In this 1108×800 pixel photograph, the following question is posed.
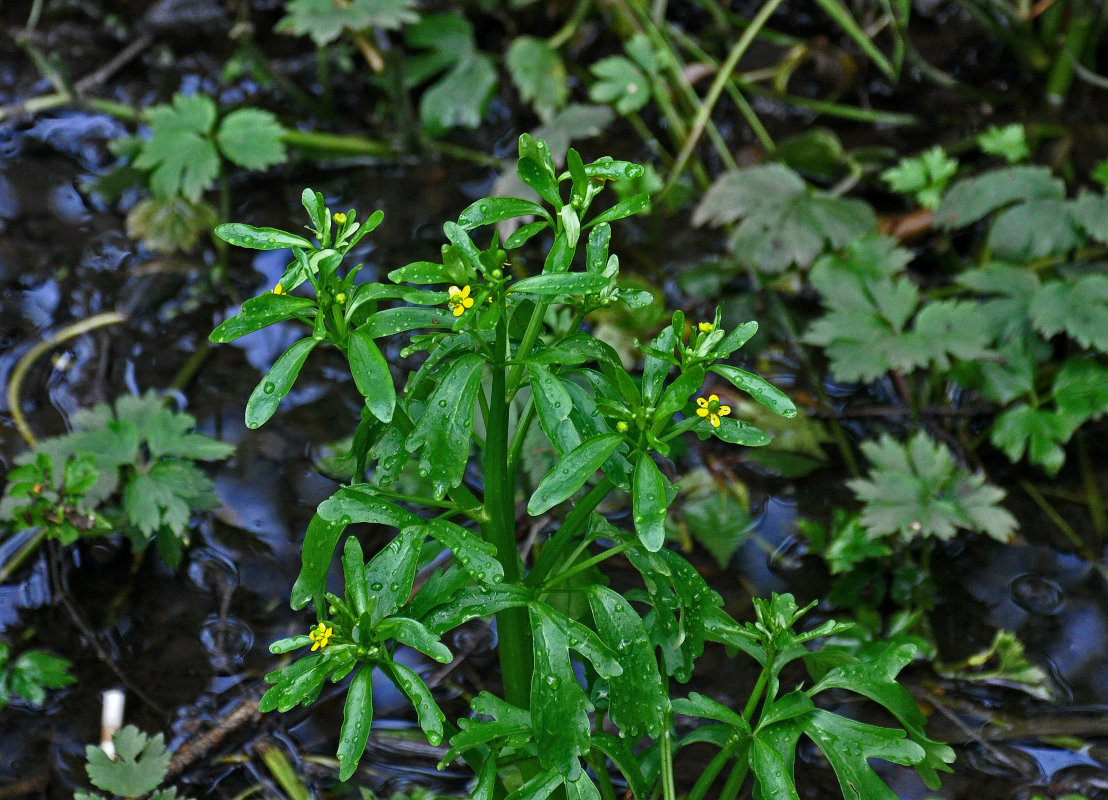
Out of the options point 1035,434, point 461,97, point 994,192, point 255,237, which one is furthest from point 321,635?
point 461,97

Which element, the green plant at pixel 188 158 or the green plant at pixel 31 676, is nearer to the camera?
the green plant at pixel 31 676

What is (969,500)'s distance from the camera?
2277 mm

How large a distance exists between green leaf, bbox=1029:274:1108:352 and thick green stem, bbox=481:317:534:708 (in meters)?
1.73

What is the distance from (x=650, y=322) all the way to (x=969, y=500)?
98cm

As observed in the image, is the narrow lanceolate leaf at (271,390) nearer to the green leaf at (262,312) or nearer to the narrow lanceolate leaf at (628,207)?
the green leaf at (262,312)

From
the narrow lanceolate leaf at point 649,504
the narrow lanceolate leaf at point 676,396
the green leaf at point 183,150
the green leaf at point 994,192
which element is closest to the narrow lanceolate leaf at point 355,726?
the narrow lanceolate leaf at point 649,504

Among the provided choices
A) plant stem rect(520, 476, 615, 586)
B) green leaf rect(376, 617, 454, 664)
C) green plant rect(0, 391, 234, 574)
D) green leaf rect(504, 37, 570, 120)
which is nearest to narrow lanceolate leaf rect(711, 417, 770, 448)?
plant stem rect(520, 476, 615, 586)

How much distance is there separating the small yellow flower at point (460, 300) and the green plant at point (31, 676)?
143cm

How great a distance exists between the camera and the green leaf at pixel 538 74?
336 centimetres

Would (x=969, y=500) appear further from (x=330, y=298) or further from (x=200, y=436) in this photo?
(x=200, y=436)

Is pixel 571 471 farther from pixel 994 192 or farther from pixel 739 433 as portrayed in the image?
pixel 994 192

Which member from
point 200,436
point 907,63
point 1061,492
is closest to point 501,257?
point 200,436

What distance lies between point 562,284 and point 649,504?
1.01 ft

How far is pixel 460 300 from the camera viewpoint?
4.09ft
